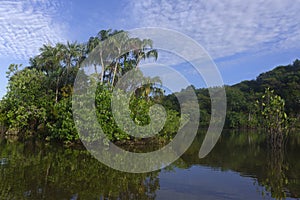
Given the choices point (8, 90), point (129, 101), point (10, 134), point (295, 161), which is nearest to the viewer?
point (295, 161)

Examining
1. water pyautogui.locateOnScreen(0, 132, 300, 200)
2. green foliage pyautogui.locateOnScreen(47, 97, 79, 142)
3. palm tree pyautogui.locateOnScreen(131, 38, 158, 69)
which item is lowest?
water pyautogui.locateOnScreen(0, 132, 300, 200)

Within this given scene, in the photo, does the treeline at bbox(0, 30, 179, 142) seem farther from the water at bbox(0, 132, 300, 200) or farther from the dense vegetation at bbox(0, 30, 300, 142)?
the water at bbox(0, 132, 300, 200)

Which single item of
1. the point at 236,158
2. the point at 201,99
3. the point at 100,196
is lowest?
the point at 100,196

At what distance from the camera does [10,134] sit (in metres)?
31.1

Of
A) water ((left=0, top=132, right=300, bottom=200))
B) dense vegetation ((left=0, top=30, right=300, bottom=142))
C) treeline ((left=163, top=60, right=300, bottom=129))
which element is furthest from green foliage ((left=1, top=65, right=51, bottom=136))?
treeline ((left=163, top=60, right=300, bottom=129))

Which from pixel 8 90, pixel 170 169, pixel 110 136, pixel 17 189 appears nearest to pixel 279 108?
pixel 170 169

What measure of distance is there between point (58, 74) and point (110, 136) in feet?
39.5

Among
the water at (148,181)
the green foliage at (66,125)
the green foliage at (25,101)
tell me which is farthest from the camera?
the green foliage at (25,101)

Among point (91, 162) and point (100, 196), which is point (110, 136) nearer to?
point (91, 162)

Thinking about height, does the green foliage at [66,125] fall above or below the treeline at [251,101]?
below

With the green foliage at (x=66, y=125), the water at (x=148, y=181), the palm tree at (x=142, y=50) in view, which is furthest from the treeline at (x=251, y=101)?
the water at (x=148, y=181)

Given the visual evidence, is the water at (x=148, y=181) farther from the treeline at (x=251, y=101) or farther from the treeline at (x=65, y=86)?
the treeline at (x=251, y=101)

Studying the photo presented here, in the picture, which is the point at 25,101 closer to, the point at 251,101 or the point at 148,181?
the point at 148,181

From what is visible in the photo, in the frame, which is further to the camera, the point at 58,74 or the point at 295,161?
the point at 58,74
